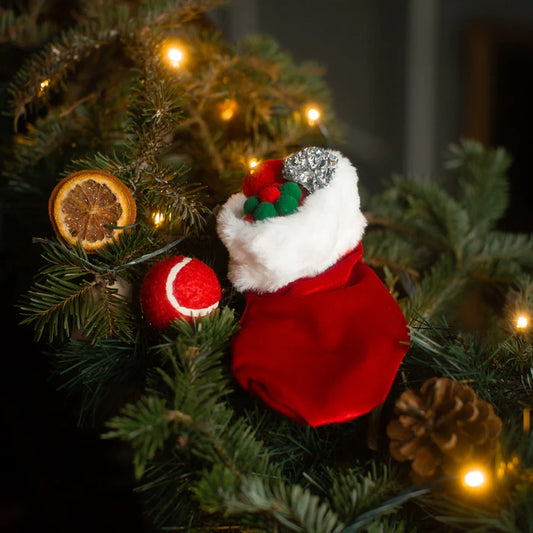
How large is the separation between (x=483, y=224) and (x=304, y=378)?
376mm

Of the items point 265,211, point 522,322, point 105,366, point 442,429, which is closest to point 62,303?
point 105,366

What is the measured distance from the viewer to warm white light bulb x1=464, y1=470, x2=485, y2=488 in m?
0.27

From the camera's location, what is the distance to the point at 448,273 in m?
0.51

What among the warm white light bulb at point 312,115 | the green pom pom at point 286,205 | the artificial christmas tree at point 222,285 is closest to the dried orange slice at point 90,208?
the artificial christmas tree at point 222,285

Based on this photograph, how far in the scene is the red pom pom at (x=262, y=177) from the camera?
0.37m

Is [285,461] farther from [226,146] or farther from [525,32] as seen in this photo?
[525,32]

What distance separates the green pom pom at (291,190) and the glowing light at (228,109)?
0.20 meters

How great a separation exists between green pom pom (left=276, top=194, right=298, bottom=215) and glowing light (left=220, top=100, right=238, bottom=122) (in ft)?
0.70

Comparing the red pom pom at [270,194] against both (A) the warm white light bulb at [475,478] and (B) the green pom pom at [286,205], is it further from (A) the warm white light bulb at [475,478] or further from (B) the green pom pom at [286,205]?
(A) the warm white light bulb at [475,478]

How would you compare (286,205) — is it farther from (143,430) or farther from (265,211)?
(143,430)

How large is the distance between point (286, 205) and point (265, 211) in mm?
17

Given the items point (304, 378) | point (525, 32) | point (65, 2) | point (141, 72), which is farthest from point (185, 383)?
point (525, 32)

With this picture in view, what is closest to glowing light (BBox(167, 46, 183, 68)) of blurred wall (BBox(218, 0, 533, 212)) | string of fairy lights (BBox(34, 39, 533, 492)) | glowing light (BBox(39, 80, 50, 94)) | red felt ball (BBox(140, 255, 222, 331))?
string of fairy lights (BBox(34, 39, 533, 492))

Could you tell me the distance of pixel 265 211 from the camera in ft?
1.10
